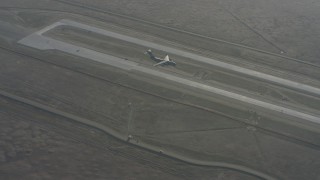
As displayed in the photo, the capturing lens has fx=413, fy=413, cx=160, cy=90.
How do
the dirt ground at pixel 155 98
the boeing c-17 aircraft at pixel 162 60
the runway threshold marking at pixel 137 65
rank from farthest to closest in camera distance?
the boeing c-17 aircraft at pixel 162 60 → the runway threshold marking at pixel 137 65 → the dirt ground at pixel 155 98

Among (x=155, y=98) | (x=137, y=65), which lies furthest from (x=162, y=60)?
(x=155, y=98)

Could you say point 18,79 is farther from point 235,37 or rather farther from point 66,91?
point 235,37

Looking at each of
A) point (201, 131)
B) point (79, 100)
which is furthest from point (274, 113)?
point (79, 100)

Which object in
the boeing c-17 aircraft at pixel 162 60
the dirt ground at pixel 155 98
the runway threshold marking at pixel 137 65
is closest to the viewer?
the dirt ground at pixel 155 98

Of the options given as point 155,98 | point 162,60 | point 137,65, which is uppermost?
point 162,60

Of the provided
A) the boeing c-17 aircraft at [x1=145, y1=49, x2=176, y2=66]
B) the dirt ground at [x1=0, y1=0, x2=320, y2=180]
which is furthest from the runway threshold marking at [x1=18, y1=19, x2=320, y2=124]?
the boeing c-17 aircraft at [x1=145, y1=49, x2=176, y2=66]

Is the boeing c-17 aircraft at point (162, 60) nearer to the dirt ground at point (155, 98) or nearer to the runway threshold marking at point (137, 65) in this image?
the dirt ground at point (155, 98)

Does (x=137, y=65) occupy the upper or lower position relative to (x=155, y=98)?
upper

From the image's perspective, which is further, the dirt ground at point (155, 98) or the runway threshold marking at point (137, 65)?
the runway threshold marking at point (137, 65)

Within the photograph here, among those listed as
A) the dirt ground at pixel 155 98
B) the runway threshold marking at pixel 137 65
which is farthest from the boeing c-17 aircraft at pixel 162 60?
the runway threshold marking at pixel 137 65

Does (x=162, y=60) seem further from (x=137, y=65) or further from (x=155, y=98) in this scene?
(x=155, y=98)

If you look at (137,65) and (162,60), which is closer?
(137,65)
